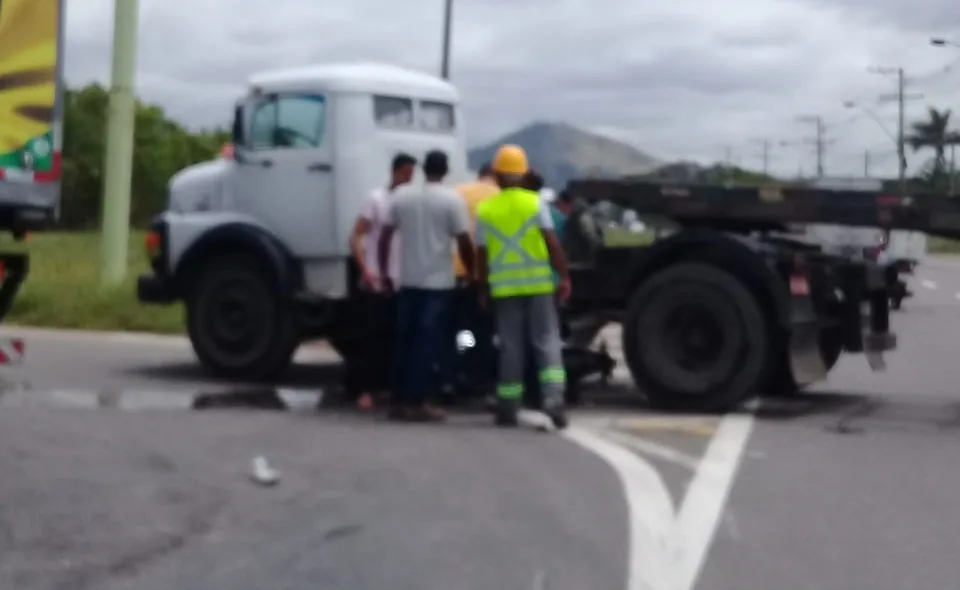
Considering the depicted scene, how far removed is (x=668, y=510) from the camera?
8.77 meters

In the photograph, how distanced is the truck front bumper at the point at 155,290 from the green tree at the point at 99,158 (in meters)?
72.3

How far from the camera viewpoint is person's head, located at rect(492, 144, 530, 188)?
11.8 meters

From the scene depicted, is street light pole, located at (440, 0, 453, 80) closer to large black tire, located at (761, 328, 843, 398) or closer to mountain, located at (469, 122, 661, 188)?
mountain, located at (469, 122, 661, 188)

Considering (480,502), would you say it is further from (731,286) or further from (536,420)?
(731,286)

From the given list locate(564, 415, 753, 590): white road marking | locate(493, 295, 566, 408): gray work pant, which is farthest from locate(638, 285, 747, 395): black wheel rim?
locate(493, 295, 566, 408): gray work pant

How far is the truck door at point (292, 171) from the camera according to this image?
46.7 feet

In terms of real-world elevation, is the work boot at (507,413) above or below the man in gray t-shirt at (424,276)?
below

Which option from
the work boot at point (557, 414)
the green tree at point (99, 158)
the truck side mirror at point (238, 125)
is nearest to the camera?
the work boot at point (557, 414)

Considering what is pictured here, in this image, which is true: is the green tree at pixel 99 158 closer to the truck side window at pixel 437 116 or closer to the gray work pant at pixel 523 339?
the truck side window at pixel 437 116

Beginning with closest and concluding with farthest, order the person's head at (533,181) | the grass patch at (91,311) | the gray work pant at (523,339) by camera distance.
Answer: the gray work pant at (523,339) → the person's head at (533,181) → the grass patch at (91,311)

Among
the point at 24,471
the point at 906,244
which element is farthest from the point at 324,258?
the point at 906,244

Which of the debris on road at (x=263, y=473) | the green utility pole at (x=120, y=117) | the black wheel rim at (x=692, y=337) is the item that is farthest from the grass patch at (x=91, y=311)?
the debris on road at (x=263, y=473)

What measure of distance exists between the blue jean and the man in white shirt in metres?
0.30

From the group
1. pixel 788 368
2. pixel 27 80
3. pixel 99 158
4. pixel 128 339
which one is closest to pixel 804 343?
pixel 788 368
